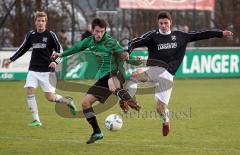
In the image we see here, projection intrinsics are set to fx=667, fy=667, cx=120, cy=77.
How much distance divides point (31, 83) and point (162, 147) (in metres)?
4.02

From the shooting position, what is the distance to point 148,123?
1373cm

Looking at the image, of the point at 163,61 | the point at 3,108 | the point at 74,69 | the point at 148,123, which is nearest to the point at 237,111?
the point at 148,123

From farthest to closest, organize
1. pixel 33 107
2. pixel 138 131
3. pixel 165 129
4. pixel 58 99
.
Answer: pixel 58 99 → pixel 33 107 → pixel 138 131 → pixel 165 129

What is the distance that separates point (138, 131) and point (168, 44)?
179 centimetres

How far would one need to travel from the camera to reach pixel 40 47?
13.5 meters

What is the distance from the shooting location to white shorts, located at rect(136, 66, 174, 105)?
11766 mm

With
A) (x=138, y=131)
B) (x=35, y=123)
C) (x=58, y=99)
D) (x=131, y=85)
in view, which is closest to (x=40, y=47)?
(x=58, y=99)

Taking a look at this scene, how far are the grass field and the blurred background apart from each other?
9227mm

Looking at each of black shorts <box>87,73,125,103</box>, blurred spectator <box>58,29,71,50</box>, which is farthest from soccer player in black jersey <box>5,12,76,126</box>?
blurred spectator <box>58,29,71,50</box>

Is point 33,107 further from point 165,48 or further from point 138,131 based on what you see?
point 165,48

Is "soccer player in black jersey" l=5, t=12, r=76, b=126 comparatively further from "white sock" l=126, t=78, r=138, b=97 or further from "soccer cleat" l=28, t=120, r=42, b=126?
"white sock" l=126, t=78, r=138, b=97

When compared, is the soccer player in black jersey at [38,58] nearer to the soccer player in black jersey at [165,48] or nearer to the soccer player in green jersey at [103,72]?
the soccer player in black jersey at [165,48]

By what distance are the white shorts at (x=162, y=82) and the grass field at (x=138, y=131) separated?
691mm

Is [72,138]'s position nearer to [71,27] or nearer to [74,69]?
[74,69]
